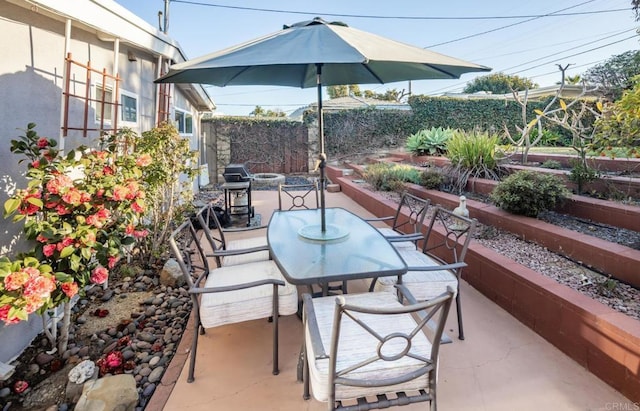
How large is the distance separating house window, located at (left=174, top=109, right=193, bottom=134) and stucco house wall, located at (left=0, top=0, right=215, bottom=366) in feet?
12.1

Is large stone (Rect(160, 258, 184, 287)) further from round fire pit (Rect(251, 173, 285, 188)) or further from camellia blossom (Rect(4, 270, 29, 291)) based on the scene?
round fire pit (Rect(251, 173, 285, 188))

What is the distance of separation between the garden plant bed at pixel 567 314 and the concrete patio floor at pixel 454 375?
0.08 meters

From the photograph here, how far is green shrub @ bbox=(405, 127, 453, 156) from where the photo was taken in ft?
25.7

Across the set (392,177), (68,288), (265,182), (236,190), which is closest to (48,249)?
(68,288)

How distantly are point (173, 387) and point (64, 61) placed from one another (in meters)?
2.71

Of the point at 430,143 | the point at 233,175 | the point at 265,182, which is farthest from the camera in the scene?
the point at 265,182

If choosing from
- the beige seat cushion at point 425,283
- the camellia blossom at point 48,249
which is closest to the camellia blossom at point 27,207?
the camellia blossom at point 48,249

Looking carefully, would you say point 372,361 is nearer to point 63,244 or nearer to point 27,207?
point 63,244

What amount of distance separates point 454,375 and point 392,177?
490cm

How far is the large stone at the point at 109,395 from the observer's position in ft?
5.63

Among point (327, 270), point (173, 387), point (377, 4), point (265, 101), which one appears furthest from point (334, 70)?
point (265, 101)

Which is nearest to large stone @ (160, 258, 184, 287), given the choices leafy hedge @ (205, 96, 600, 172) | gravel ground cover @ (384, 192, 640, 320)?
gravel ground cover @ (384, 192, 640, 320)

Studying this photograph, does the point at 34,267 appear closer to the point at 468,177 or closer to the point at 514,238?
the point at 514,238

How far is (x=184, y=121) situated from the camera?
8148 millimetres
